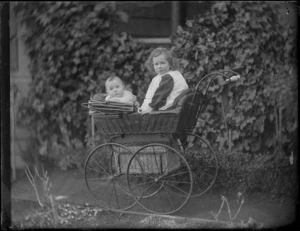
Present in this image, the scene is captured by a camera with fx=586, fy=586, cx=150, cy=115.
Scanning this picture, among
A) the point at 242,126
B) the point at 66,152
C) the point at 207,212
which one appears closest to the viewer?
the point at 207,212

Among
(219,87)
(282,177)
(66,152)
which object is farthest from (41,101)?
(282,177)

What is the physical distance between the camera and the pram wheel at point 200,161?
173 inches

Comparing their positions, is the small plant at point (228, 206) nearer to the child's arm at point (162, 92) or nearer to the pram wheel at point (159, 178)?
the pram wheel at point (159, 178)

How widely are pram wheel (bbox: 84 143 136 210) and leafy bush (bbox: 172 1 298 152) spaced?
68 cm

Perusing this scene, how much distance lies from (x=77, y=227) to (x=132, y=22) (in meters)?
2.16

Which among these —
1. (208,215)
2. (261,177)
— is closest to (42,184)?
(208,215)

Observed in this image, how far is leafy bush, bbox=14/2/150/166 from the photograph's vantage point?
5391 mm

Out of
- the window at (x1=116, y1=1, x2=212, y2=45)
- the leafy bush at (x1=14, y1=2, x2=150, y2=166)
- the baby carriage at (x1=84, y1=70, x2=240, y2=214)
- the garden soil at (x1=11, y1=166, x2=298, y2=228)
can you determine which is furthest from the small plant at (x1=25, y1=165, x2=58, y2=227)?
the window at (x1=116, y1=1, x2=212, y2=45)

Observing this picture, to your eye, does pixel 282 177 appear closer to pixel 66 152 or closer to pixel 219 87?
pixel 219 87

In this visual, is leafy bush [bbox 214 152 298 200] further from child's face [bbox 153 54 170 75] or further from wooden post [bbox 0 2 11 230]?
wooden post [bbox 0 2 11 230]

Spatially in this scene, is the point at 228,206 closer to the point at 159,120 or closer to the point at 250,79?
the point at 159,120

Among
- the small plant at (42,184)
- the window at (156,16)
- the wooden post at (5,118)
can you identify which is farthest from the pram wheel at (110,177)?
the window at (156,16)

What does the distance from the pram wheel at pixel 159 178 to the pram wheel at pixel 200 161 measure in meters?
0.07

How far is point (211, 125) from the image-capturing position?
15.2 feet
